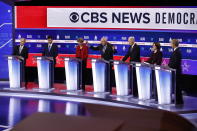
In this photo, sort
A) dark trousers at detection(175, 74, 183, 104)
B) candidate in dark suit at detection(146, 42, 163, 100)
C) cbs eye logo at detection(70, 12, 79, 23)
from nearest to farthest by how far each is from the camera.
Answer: dark trousers at detection(175, 74, 183, 104) < candidate in dark suit at detection(146, 42, 163, 100) < cbs eye logo at detection(70, 12, 79, 23)

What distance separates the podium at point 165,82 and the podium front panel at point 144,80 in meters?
0.34

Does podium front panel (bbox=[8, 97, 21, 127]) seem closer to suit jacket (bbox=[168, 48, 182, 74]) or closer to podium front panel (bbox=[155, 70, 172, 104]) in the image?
podium front panel (bbox=[155, 70, 172, 104])

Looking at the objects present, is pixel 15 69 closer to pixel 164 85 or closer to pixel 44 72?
pixel 44 72

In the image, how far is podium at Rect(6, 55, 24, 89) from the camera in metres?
11.3

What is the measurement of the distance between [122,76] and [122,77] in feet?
0.08

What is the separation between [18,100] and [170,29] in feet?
14.4

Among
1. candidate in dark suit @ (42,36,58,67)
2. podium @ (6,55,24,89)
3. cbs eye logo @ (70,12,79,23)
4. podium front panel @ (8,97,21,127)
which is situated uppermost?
cbs eye logo @ (70,12,79,23)

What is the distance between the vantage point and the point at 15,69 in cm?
1134

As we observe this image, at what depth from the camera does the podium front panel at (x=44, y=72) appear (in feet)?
36.3

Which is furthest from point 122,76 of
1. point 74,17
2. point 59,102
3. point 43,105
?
point 74,17

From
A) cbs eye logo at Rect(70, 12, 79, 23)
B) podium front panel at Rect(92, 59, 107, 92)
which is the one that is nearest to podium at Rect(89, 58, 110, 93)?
podium front panel at Rect(92, 59, 107, 92)

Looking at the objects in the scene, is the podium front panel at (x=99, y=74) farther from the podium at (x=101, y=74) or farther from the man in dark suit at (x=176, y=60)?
the man in dark suit at (x=176, y=60)

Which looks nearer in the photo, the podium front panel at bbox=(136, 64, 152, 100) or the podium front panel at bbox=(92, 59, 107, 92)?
the podium front panel at bbox=(136, 64, 152, 100)

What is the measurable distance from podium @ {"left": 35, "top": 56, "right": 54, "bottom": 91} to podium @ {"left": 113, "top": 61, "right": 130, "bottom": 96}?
1.89 m
